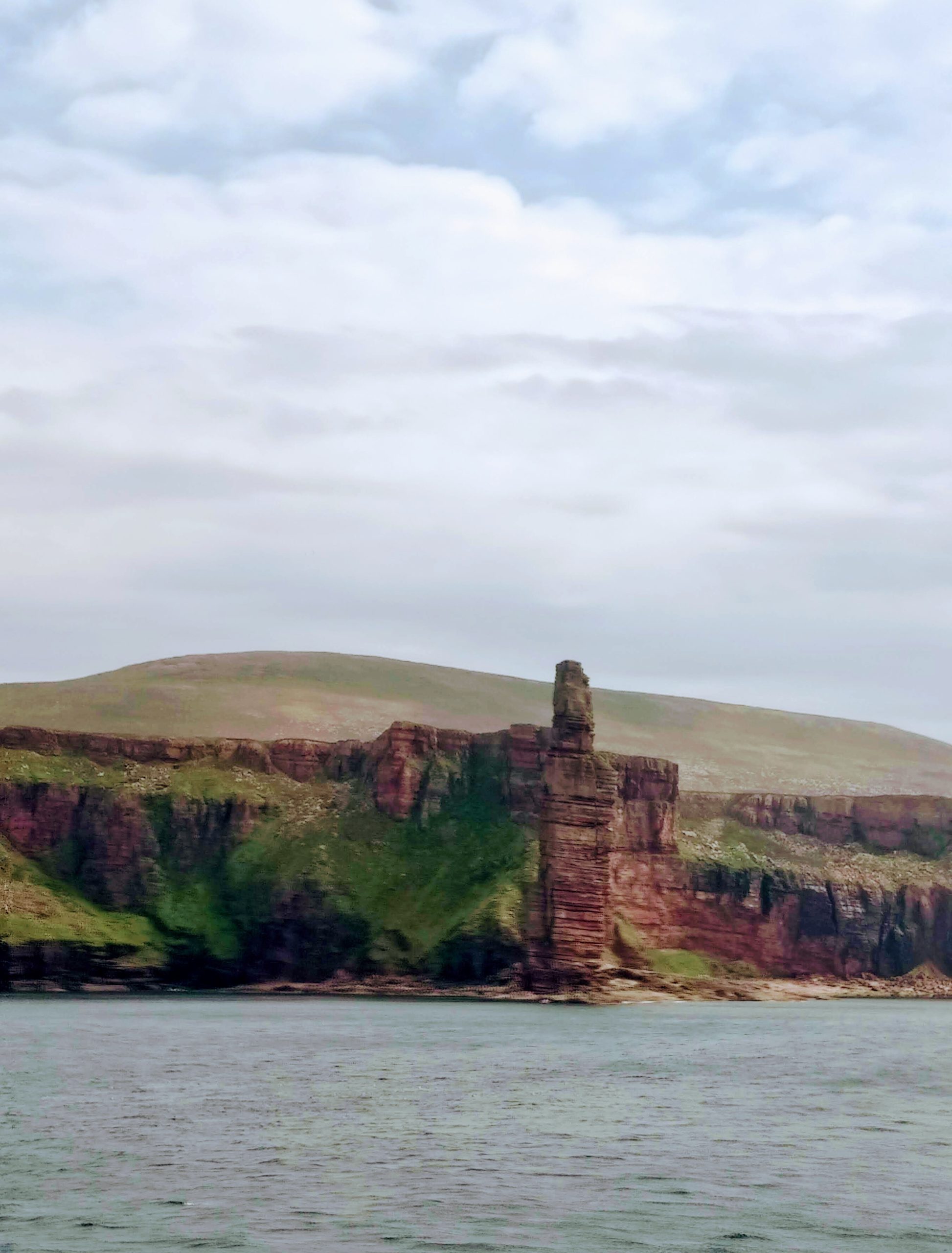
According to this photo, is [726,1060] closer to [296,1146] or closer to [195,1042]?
[195,1042]

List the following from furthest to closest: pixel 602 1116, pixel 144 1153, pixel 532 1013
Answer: pixel 532 1013
pixel 602 1116
pixel 144 1153

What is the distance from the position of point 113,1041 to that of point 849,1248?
79.3m

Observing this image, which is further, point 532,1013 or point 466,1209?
point 532,1013

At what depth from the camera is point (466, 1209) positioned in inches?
2354

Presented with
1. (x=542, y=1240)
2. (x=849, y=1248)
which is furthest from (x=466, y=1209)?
(x=849, y=1248)

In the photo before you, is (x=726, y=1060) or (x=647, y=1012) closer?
(x=726, y=1060)

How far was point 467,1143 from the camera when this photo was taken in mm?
75250

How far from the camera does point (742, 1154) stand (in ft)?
238

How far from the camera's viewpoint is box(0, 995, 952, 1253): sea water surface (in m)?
56.6

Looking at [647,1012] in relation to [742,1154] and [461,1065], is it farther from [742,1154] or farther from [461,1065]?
[742,1154]

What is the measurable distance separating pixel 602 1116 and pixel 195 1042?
4739 cm

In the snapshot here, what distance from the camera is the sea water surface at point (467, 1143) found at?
5656 cm

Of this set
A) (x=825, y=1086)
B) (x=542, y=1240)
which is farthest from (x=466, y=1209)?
(x=825, y=1086)

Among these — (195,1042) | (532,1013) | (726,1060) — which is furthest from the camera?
(532,1013)
